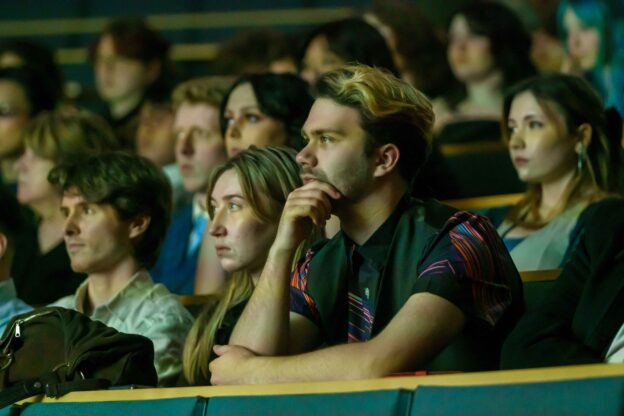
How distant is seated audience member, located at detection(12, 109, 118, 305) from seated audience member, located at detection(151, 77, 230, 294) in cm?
23

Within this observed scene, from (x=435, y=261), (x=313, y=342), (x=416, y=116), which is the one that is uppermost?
(x=416, y=116)

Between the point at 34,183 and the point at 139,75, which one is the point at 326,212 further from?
the point at 139,75

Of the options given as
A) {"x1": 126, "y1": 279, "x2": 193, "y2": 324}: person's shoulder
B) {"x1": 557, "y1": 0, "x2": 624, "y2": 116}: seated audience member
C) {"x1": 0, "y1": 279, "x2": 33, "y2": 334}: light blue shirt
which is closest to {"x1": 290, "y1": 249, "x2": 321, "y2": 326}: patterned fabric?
{"x1": 126, "y1": 279, "x2": 193, "y2": 324}: person's shoulder

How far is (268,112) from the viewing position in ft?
11.7

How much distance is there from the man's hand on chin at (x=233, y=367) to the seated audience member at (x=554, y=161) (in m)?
1.09

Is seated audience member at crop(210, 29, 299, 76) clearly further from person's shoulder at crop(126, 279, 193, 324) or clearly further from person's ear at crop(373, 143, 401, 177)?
person's ear at crop(373, 143, 401, 177)

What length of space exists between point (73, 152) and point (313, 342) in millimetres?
1596

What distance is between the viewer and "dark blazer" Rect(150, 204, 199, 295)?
384 cm

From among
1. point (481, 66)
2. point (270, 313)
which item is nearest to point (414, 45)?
point (481, 66)

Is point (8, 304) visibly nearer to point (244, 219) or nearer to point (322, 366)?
point (244, 219)

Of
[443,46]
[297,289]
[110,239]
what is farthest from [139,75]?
[297,289]

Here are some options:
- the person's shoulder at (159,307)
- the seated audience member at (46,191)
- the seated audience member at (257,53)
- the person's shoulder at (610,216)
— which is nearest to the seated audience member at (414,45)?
the seated audience member at (257,53)

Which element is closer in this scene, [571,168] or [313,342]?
[313,342]

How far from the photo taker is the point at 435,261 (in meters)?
2.31
